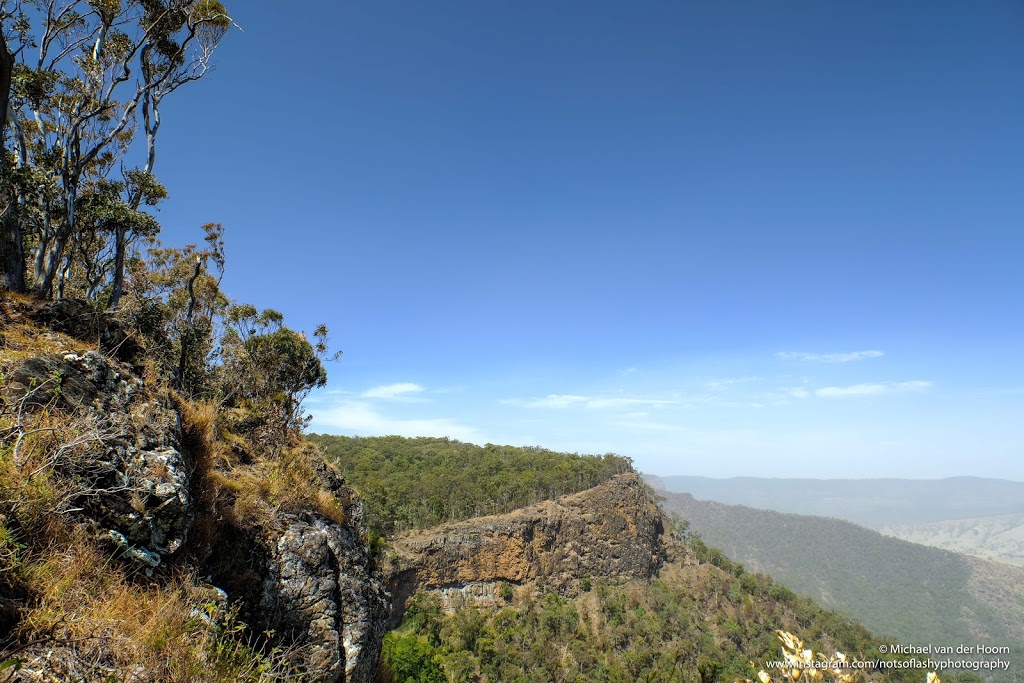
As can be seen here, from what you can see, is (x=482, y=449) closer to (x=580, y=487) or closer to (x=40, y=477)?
(x=580, y=487)

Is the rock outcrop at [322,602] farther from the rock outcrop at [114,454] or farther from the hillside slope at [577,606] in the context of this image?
the hillside slope at [577,606]

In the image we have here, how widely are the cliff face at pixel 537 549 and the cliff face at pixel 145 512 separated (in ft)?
138

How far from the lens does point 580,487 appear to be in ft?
223

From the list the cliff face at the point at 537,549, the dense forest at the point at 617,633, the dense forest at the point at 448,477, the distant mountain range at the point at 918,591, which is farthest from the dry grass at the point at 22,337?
the distant mountain range at the point at 918,591

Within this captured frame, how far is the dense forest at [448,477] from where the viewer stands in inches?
2115

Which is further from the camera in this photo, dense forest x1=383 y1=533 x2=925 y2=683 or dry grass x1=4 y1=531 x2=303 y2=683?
dense forest x1=383 y1=533 x2=925 y2=683

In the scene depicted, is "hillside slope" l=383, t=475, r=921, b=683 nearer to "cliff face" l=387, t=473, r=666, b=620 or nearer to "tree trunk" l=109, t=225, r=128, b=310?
"cliff face" l=387, t=473, r=666, b=620

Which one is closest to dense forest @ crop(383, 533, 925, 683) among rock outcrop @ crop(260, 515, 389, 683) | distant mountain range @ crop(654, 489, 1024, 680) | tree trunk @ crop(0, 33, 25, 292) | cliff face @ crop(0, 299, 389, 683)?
rock outcrop @ crop(260, 515, 389, 683)

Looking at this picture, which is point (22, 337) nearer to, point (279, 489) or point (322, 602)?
point (279, 489)

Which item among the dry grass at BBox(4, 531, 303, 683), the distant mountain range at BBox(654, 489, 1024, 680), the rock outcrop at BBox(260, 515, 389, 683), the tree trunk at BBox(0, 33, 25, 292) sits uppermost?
the tree trunk at BBox(0, 33, 25, 292)

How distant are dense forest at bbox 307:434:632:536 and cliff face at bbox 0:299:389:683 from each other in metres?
42.9

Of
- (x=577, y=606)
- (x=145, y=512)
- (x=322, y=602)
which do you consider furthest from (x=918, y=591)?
(x=145, y=512)

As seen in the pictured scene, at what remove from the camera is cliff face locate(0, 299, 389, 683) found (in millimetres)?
→ 3463

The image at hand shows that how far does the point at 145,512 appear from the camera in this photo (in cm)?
448
